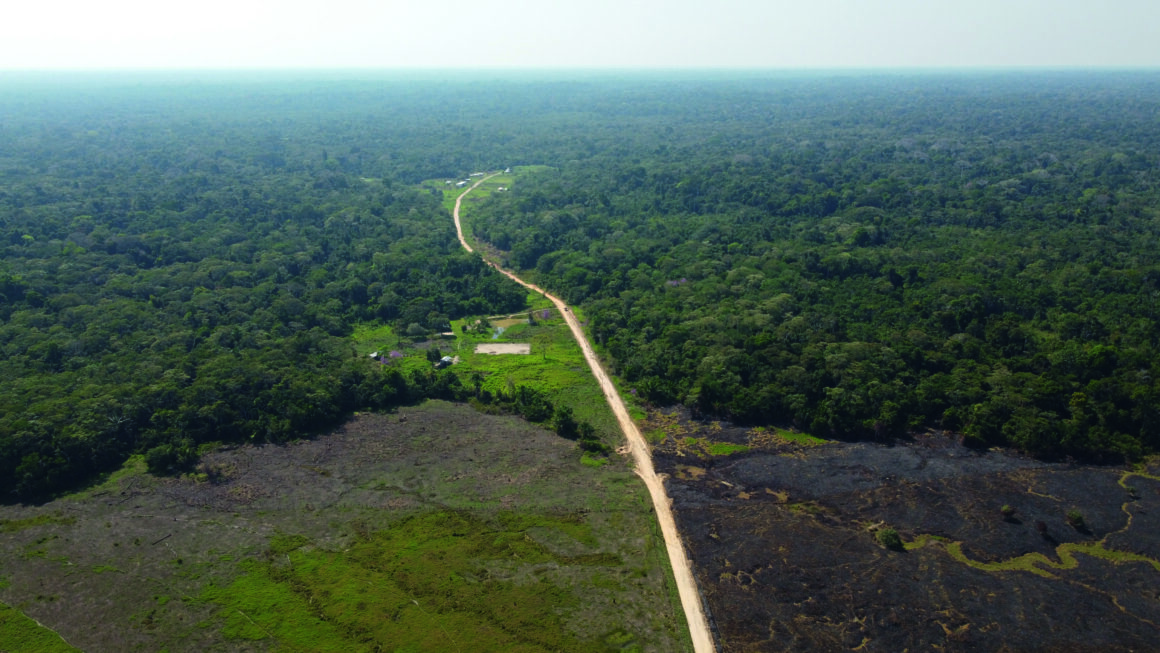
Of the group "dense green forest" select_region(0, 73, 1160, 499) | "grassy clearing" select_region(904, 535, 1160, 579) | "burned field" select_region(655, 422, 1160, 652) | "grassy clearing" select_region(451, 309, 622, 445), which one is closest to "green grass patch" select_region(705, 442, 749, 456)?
"burned field" select_region(655, 422, 1160, 652)

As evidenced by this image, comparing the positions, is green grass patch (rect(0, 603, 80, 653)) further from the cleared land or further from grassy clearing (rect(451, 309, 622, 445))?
the cleared land

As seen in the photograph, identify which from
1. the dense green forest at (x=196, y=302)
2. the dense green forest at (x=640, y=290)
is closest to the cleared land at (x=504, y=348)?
the dense green forest at (x=196, y=302)

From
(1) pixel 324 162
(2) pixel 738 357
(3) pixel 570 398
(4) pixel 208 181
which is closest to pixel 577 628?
(3) pixel 570 398

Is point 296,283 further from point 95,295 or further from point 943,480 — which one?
point 943,480

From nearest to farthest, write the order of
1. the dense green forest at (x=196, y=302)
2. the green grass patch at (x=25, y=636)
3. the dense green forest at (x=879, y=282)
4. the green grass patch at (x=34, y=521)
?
1. the green grass patch at (x=25, y=636)
2. the green grass patch at (x=34, y=521)
3. the dense green forest at (x=196, y=302)
4. the dense green forest at (x=879, y=282)

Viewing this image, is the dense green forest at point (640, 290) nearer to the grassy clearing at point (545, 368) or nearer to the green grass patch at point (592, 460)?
the grassy clearing at point (545, 368)

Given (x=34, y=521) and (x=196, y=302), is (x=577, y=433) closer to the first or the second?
(x=34, y=521)
